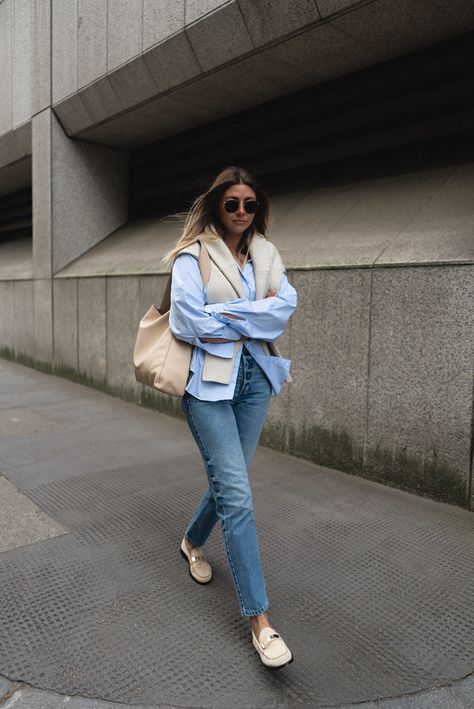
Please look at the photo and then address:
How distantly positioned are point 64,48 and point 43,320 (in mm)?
4110

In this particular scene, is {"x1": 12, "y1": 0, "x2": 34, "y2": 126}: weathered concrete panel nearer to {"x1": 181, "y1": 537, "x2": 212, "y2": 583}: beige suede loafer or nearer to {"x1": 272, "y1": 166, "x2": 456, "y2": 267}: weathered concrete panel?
{"x1": 272, "y1": 166, "x2": 456, "y2": 267}: weathered concrete panel

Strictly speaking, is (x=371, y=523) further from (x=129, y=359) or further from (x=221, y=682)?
(x=129, y=359)

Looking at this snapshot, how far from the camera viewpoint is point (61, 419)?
638cm

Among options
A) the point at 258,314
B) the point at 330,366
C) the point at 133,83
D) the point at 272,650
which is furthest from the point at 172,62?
the point at 272,650

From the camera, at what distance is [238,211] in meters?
2.43

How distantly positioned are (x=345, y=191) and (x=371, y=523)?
3.53 m

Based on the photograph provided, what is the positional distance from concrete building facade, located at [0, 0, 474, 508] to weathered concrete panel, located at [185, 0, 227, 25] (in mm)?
17

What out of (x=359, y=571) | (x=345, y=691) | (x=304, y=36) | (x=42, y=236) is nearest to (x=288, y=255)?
(x=304, y=36)

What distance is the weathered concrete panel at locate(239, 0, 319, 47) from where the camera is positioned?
4742mm

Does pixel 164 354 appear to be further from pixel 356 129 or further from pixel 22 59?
pixel 22 59

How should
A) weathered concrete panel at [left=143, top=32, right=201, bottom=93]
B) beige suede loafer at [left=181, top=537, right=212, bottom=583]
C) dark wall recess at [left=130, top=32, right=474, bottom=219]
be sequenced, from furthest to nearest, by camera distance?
weathered concrete panel at [left=143, top=32, right=201, bottom=93], dark wall recess at [left=130, top=32, right=474, bottom=219], beige suede loafer at [left=181, top=537, right=212, bottom=583]

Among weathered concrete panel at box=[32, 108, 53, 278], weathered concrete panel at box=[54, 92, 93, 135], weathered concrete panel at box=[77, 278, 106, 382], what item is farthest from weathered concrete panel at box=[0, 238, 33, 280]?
weathered concrete panel at box=[54, 92, 93, 135]

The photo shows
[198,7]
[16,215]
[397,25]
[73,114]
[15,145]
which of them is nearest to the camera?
[397,25]

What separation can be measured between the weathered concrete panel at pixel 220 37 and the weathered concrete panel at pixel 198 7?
57 mm
